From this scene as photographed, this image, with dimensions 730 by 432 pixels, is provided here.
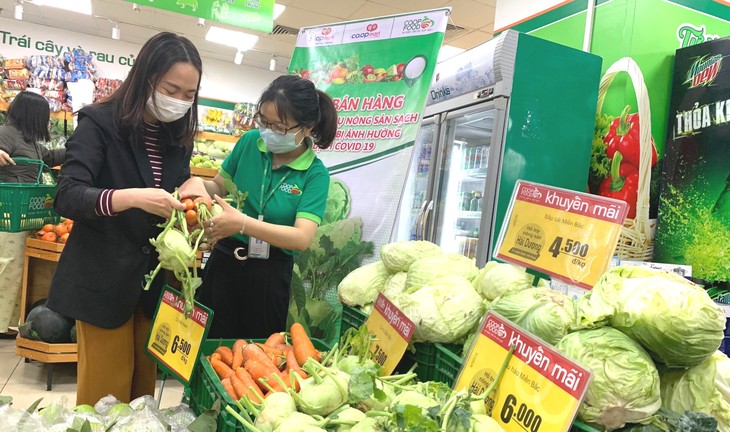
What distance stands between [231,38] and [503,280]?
29.4 feet

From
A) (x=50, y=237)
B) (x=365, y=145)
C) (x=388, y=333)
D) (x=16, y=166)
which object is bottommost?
(x=50, y=237)

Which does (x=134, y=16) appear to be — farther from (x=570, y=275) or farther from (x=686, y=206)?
(x=570, y=275)

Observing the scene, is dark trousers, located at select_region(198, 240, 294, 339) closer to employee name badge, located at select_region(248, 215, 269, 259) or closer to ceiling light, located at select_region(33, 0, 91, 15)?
employee name badge, located at select_region(248, 215, 269, 259)

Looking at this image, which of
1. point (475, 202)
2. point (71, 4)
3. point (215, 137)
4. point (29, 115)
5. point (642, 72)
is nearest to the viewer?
point (642, 72)

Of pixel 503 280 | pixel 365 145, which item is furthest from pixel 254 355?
pixel 365 145

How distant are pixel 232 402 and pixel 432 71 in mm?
1953

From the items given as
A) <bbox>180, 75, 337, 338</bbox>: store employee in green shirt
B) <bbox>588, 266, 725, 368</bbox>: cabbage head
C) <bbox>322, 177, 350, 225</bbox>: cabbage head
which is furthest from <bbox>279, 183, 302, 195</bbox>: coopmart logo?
<bbox>588, 266, 725, 368</bbox>: cabbage head

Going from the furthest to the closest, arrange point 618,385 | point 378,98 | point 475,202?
point 475,202
point 378,98
point 618,385

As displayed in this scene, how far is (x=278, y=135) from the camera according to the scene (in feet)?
6.77

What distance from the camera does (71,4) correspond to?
26.2 feet

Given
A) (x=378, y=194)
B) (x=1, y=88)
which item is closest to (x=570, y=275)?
(x=378, y=194)

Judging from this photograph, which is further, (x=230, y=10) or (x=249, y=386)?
(x=230, y=10)

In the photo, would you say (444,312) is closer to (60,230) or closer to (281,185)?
(281,185)

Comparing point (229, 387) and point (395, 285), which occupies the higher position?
point (395, 285)
